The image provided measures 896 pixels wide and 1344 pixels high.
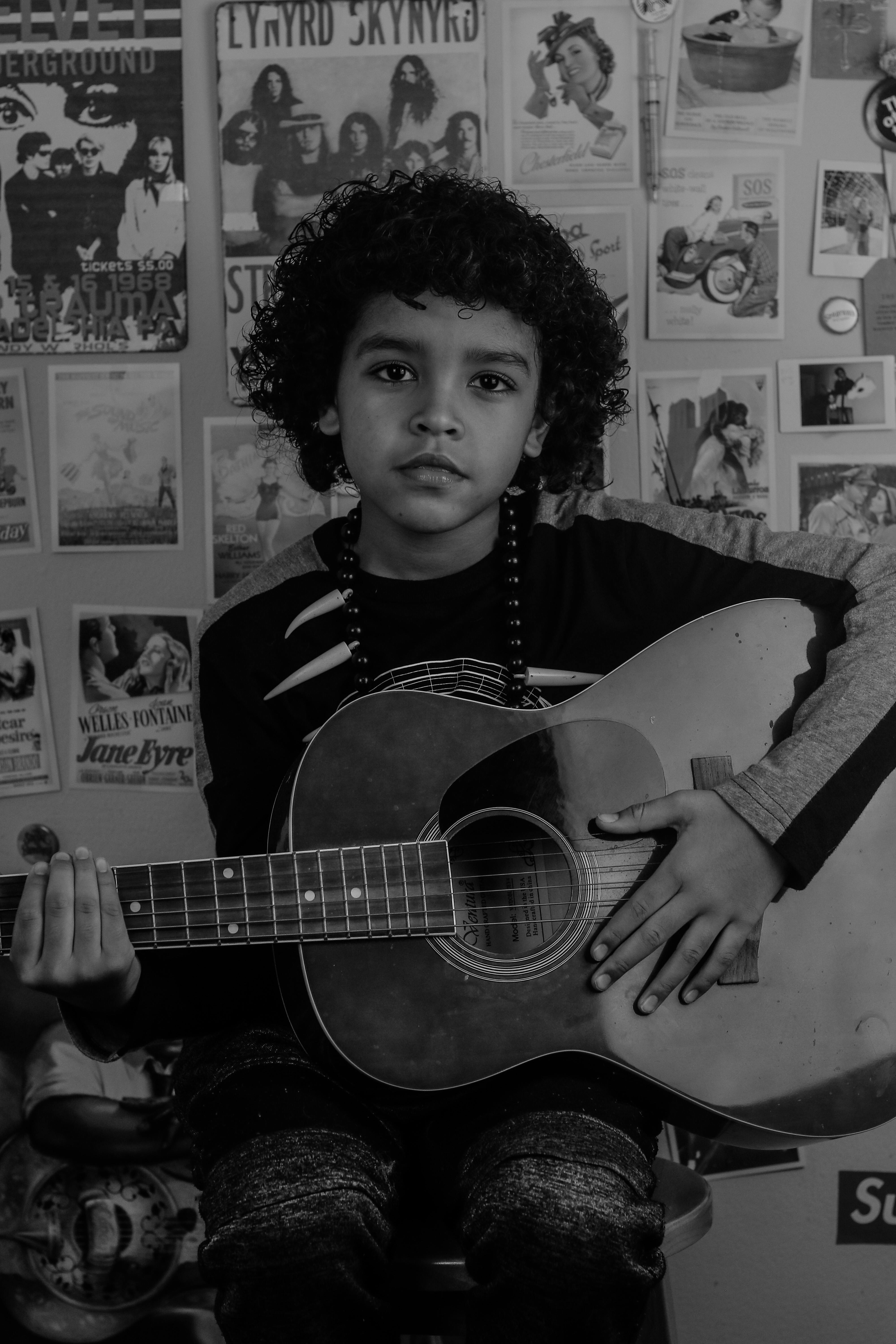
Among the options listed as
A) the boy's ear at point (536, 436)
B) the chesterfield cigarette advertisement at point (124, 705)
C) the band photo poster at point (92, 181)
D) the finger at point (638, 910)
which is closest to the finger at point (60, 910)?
the finger at point (638, 910)

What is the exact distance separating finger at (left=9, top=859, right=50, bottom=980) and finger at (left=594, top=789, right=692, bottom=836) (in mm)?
450

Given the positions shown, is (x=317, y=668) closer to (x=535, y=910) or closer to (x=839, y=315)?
(x=535, y=910)

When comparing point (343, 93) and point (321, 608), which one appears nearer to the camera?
point (321, 608)

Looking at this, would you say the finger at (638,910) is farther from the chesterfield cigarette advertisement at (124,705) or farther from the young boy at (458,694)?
the chesterfield cigarette advertisement at (124,705)

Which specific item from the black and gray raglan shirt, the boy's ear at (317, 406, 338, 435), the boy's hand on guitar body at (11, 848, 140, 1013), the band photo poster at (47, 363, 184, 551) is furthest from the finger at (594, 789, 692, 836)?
the band photo poster at (47, 363, 184, 551)

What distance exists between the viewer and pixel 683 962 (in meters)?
0.91

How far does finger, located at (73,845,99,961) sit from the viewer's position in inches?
35.1

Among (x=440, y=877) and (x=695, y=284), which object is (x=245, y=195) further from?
(x=440, y=877)

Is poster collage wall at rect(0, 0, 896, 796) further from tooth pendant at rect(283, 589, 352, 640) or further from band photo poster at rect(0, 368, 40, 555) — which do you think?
tooth pendant at rect(283, 589, 352, 640)

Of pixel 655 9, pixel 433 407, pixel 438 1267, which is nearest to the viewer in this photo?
pixel 438 1267

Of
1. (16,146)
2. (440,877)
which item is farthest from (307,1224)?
(16,146)

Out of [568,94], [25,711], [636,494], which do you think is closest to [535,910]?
[636,494]

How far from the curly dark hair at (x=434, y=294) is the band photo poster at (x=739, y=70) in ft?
0.89

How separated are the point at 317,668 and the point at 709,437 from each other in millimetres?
612
